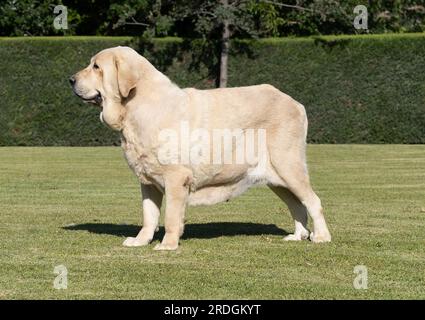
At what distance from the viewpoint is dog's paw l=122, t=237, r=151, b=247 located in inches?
395

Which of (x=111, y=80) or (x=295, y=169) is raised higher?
(x=111, y=80)

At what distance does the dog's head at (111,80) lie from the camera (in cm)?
991

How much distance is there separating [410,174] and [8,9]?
63.4 feet

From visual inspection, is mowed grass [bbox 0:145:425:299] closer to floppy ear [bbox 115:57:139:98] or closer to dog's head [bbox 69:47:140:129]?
dog's head [bbox 69:47:140:129]

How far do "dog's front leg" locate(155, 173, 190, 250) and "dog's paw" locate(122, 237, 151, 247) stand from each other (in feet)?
0.96

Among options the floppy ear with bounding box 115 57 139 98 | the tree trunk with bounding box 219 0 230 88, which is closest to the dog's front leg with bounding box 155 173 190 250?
the floppy ear with bounding box 115 57 139 98

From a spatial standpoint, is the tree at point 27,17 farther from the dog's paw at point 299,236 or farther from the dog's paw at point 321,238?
the dog's paw at point 321,238

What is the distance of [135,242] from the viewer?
1005 centimetres

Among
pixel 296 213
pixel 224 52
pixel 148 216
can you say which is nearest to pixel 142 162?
pixel 148 216

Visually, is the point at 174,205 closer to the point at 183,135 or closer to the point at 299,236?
the point at 183,135

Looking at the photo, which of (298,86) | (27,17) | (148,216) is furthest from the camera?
(27,17)

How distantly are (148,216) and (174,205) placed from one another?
0.59 meters
